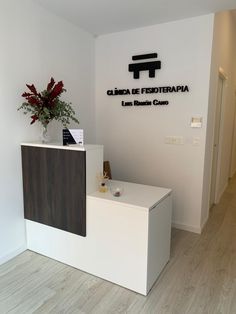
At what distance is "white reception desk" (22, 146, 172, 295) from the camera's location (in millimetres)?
2018

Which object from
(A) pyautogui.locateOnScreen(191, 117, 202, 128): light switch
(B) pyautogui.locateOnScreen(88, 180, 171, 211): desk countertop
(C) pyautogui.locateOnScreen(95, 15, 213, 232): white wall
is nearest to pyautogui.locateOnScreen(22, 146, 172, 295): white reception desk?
(B) pyautogui.locateOnScreen(88, 180, 171, 211): desk countertop

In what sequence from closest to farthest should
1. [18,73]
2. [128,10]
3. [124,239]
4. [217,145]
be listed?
[124,239] < [18,73] < [128,10] < [217,145]

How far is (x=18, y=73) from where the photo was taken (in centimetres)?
249

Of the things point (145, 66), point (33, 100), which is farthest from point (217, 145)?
point (33, 100)

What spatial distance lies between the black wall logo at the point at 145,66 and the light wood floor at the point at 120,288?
2337 millimetres

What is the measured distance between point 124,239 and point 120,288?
0.47 m

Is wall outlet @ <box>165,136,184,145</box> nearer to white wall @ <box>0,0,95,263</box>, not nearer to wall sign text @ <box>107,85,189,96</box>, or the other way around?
wall sign text @ <box>107,85,189,96</box>

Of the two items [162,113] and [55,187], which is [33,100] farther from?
[162,113]

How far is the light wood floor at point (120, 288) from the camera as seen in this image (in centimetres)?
193

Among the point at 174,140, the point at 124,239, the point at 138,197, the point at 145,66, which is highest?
the point at 145,66

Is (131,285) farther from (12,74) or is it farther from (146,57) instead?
(146,57)

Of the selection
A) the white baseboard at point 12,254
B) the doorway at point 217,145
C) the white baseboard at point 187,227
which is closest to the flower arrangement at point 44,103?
the white baseboard at point 12,254

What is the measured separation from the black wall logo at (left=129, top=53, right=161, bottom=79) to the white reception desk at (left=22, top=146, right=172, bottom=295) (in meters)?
1.59

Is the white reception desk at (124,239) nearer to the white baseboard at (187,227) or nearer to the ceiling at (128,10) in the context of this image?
the white baseboard at (187,227)
